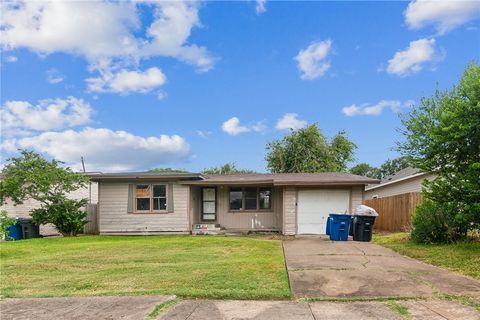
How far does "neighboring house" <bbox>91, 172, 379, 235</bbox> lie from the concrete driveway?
21.0ft

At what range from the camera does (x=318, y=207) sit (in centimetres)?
1555

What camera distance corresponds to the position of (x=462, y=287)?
18.5ft

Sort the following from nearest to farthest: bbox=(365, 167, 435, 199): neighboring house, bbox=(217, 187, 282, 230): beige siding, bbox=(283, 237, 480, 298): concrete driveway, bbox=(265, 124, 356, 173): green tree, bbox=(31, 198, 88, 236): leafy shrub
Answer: bbox=(283, 237, 480, 298): concrete driveway → bbox=(31, 198, 88, 236): leafy shrub → bbox=(217, 187, 282, 230): beige siding → bbox=(365, 167, 435, 199): neighboring house → bbox=(265, 124, 356, 173): green tree

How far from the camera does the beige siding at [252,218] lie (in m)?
17.3

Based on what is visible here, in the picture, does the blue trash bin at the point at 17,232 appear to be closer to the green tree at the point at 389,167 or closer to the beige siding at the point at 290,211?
the beige siding at the point at 290,211

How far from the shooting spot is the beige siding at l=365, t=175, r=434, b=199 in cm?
2267

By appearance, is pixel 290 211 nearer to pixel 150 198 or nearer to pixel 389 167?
pixel 150 198

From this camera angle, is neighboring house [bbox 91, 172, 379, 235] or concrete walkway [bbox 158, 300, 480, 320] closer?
concrete walkway [bbox 158, 300, 480, 320]

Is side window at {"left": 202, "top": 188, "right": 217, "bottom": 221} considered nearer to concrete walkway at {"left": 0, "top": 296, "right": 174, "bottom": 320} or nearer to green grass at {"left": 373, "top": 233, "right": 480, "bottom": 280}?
green grass at {"left": 373, "top": 233, "right": 480, "bottom": 280}

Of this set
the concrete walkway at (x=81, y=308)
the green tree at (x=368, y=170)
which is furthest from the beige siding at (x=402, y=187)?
the green tree at (x=368, y=170)

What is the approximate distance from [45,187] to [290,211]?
10.1m

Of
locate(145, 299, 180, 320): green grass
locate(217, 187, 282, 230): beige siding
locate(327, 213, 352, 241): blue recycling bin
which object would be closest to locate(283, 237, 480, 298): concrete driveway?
locate(145, 299, 180, 320): green grass

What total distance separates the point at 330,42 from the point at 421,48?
3514 millimetres

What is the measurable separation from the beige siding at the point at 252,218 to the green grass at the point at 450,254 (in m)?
6.49
